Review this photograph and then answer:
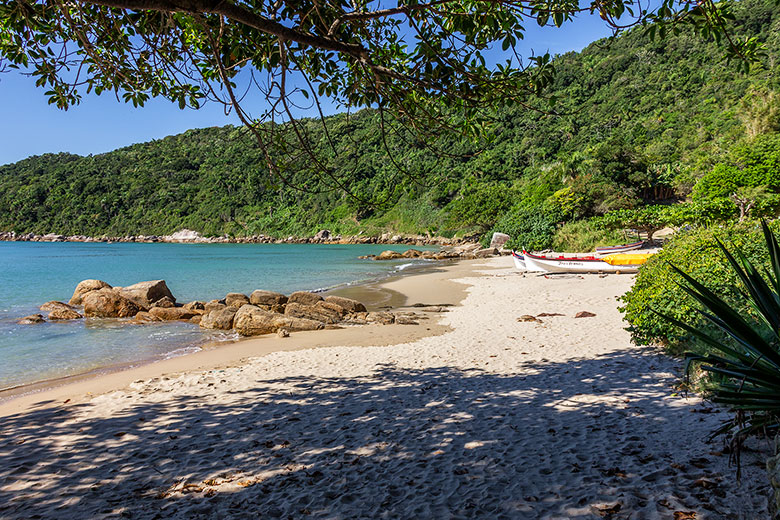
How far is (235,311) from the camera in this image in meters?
12.9

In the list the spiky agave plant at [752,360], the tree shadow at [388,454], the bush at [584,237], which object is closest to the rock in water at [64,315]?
the tree shadow at [388,454]

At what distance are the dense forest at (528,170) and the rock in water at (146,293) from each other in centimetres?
644

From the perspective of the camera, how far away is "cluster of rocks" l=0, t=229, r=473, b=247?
247 feet

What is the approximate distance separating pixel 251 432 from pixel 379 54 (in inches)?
179

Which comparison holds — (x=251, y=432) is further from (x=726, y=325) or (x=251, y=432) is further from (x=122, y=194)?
(x=122, y=194)

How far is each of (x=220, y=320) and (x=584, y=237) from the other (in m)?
27.6

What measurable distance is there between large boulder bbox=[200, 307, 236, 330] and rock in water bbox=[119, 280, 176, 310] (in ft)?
14.2

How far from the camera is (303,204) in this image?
356 ft

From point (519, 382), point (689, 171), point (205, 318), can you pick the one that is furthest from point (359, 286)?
point (689, 171)

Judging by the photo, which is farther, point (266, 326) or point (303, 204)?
point (303, 204)

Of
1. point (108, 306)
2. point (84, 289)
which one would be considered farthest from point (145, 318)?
point (84, 289)

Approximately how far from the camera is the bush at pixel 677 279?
574 centimetres

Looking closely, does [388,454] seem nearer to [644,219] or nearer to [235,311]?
[235,311]

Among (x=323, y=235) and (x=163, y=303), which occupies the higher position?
(x=323, y=235)
